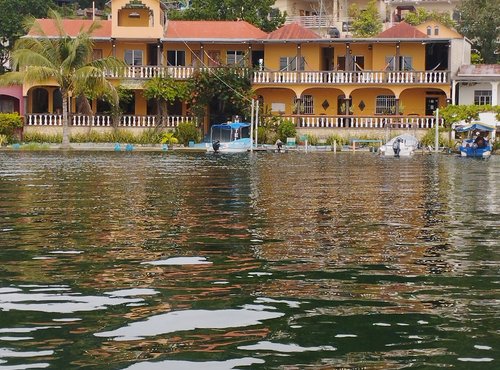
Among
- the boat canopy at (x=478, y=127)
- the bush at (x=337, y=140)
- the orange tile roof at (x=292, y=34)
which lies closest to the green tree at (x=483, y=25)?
the orange tile roof at (x=292, y=34)

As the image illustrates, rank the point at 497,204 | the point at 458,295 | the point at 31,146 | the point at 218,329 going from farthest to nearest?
the point at 31,146, the point at 497,204, the point at 458,295, the point at 218,329

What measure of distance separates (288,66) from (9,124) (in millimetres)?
18347

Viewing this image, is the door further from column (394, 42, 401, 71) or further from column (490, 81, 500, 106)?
column (490, 81, 500, 106)

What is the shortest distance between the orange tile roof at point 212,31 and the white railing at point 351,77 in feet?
11.8

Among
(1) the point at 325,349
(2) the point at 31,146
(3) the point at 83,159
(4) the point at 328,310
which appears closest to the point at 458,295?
(4) the point at 328,310

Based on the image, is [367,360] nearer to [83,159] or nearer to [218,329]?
[218,329]

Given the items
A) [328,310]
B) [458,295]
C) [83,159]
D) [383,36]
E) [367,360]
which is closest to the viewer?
[367,360]

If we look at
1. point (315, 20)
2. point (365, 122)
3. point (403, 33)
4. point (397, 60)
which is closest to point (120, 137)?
point (365, 122)

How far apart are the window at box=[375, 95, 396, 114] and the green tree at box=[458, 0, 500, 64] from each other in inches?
537

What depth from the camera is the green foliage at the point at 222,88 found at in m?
63.2

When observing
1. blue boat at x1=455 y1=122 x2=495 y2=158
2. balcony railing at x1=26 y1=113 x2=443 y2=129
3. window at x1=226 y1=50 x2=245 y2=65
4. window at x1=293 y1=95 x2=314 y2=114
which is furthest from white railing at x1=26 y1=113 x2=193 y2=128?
blue boat at x1=455 y1=122 x2=495 y2=158

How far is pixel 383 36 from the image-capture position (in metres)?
66.3

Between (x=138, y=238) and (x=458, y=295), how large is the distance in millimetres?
6383

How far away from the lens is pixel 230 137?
63031mm
